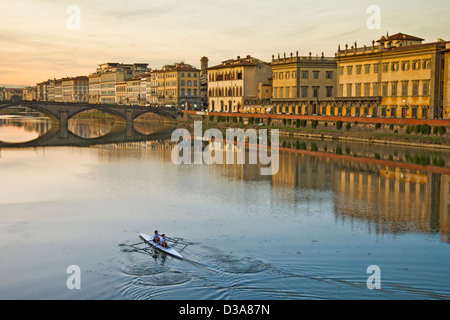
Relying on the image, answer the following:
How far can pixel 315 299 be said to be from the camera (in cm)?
1725

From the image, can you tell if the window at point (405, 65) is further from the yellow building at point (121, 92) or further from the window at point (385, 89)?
the yellow building at point (121, 92)

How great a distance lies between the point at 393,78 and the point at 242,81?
38988mm

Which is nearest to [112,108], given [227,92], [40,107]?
[40,107]

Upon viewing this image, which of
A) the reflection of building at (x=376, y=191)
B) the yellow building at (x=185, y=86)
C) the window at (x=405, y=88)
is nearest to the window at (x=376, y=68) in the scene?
the window at (x=405, y=88)

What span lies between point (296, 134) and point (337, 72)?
1376 centimetres

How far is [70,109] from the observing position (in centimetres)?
10625

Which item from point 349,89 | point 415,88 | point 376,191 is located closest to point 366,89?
point 349,89

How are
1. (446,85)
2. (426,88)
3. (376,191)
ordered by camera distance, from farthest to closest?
(426,88) → (446,85) → (376,191)

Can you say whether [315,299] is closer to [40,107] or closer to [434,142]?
[434,142]

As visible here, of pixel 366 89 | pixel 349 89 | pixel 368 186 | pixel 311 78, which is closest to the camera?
pixel 368 186

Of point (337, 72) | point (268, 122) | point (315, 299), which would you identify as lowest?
point (315, 299)

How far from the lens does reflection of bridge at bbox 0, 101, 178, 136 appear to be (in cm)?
9944

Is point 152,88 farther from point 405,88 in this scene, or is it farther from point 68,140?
point 405,88

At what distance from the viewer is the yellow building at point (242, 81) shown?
106312 millimetres
